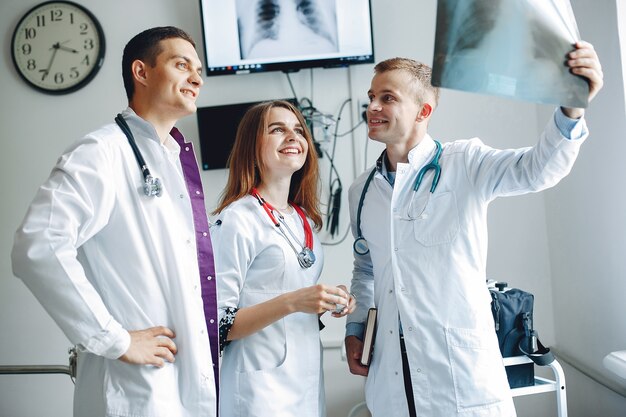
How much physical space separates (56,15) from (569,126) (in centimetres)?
281

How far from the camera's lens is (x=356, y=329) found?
1.78m

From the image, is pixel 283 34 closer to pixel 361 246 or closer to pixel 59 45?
pixel 59 45

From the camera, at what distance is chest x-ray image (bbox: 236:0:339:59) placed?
2.83 meters

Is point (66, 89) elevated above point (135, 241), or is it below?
above

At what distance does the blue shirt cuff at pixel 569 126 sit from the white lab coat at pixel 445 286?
10cm

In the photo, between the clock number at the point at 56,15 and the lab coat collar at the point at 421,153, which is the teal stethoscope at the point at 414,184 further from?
the clock number at the point at 56,15

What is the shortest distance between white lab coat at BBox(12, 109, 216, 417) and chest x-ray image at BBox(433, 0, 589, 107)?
0.73 m

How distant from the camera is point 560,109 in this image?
1.26 m

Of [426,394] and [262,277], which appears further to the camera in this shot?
[262,277]

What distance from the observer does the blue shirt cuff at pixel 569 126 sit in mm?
1259

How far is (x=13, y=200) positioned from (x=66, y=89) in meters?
0.69

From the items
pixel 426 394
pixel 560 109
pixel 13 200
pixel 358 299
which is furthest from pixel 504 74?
pixel 13 200

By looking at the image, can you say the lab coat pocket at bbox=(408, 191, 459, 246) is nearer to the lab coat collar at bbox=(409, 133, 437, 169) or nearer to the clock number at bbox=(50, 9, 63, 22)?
the lab coat collar at bbox=(409, 133, 437, 169)

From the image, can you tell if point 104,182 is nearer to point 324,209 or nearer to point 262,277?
point 262,277
